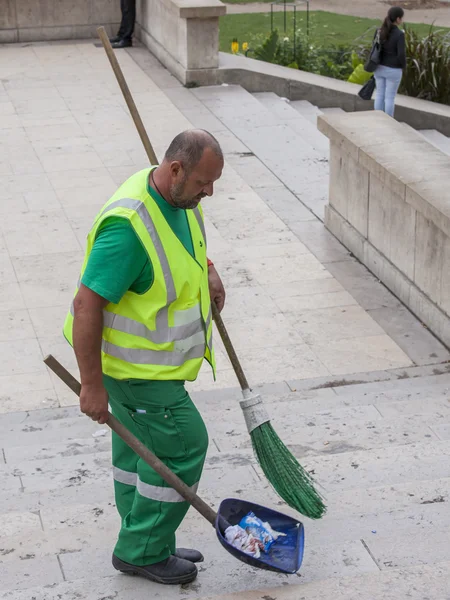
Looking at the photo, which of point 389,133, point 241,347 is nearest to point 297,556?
point 241,347

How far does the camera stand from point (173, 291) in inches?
154

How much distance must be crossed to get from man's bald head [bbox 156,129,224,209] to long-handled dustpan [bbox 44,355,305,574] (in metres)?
0.76

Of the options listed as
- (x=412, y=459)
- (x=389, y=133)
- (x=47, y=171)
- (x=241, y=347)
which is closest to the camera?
(x=412, y=459)

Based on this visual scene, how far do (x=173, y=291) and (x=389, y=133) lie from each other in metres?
5.10

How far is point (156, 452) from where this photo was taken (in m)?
4.05

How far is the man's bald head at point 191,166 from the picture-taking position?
3.79 m

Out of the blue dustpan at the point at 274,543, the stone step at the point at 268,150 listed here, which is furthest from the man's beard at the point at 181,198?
the stone step at the point at 268,150

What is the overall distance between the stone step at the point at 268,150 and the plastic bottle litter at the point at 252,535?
17.8 ft

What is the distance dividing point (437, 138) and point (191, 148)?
32.4 feet

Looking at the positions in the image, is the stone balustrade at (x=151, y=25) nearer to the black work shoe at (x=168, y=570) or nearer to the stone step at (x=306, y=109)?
the stone step at (x=306, y=109)

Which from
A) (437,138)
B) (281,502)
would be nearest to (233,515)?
(281,502)

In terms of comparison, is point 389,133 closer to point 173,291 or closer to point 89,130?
point 89,130

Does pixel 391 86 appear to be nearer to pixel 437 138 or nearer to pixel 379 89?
pixel 379 89

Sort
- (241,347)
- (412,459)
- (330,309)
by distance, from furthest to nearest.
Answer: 1. (330,309)
2. (241,347)
3. (412,459)
